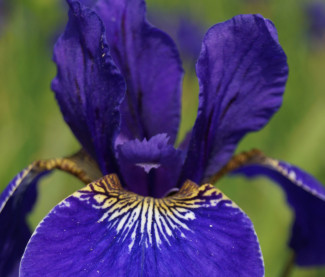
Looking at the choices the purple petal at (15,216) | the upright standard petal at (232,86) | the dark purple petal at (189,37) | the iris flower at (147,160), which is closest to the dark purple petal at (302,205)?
the iris flower at (147,160)

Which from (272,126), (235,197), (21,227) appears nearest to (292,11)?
(272,126)

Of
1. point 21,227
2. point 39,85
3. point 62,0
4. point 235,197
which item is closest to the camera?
point 21,227

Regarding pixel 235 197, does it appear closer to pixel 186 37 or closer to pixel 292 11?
pixel 292 11

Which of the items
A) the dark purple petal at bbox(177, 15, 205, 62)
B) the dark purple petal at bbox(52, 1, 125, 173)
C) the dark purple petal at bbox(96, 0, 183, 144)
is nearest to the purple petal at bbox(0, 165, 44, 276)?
the dark purple petal at bbox(52, 1, 125, 173)

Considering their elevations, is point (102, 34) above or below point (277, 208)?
above

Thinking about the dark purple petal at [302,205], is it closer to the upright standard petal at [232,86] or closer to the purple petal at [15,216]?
the upright standard petal at [232,86]

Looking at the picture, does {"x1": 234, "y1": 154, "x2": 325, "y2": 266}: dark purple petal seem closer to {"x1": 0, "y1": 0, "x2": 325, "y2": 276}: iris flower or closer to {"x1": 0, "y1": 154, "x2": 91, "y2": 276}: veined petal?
{"x1": 0, "y1": 0, "x2": 325, "y2": 276}: iris flower

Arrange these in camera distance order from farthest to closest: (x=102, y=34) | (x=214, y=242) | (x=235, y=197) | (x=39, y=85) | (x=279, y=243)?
(x=39, y=85)
(x=235, y=197)
(x=279, y=243)
(x=102, y=34)
(x=214, y=242)
